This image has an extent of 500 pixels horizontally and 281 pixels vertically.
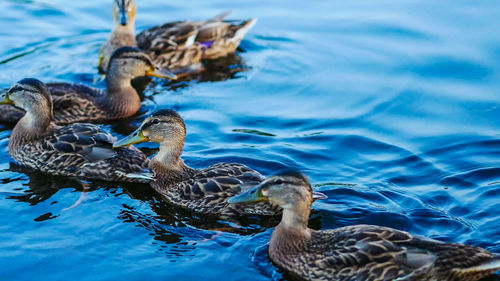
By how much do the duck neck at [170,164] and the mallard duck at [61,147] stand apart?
0.17 metres

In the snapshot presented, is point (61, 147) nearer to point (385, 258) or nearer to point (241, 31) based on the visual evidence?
point (385, 258)

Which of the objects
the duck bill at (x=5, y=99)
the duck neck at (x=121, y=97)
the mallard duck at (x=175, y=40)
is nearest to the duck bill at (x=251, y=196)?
the duck bill at (x=5, y=99)

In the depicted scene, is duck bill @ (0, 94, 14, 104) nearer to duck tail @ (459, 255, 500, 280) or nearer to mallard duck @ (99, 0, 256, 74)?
mallard duck @ (99, 0, 256, 74)

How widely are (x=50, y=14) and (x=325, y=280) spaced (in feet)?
34.6

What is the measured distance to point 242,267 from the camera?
23.4ft

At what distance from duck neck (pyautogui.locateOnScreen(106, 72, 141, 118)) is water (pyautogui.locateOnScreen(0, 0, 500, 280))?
0.22 meters

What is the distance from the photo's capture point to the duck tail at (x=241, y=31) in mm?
13727

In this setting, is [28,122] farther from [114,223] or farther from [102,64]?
[102,64]

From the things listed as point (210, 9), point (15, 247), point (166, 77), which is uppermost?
point (210, 9)

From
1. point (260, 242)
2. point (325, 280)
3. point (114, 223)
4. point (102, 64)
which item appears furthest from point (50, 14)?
point (325, 280)

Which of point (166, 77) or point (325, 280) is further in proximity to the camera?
point (166, 77)

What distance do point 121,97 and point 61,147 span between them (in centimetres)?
220

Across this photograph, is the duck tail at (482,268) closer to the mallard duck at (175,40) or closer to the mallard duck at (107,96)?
the mallard duck at (107,96)

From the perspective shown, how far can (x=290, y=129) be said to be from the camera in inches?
417
